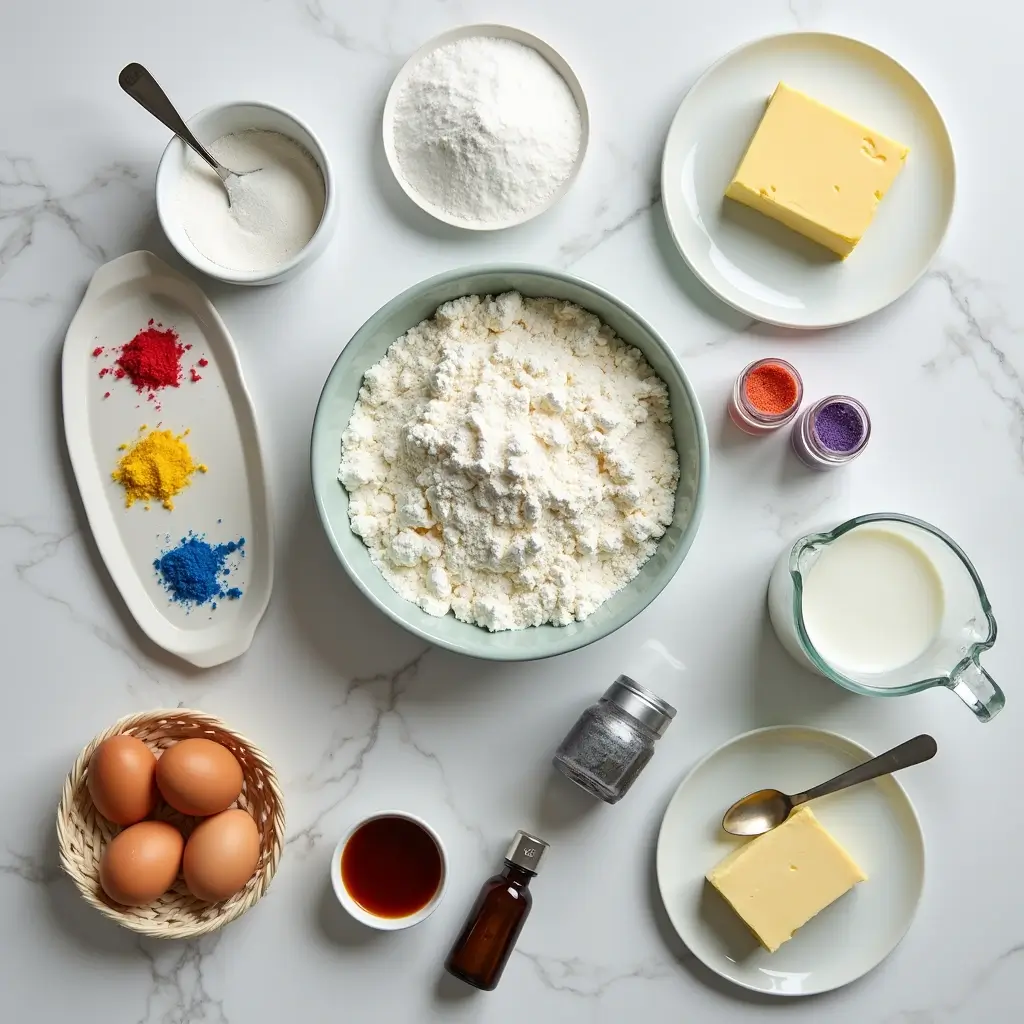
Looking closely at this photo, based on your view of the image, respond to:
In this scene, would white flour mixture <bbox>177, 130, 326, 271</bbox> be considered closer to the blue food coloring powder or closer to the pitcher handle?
the blue food coloring powder

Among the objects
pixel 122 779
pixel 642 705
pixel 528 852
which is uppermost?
pixel 642 705

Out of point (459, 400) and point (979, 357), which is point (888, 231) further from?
point (459, 400)

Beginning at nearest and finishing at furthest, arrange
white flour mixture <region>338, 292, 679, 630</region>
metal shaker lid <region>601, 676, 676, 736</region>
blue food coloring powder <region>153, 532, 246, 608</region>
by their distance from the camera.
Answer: white flour mixture <region>338, 292, 679, 630</region> → metal shaker lid <region>601, 676, 676, 736</region> → blue food coloring powder <region>153, 532, 246, 608</region>

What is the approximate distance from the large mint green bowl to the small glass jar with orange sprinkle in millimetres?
161

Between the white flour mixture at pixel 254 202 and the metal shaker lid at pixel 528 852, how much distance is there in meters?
1.10

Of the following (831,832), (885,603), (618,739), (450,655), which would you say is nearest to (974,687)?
(885,603)

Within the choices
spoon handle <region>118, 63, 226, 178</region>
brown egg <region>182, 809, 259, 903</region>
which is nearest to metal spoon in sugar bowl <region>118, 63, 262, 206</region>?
spoon handle <region>118, 63, 226, 178</region>

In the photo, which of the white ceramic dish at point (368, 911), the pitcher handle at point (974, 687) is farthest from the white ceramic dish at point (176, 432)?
the pitcher handle at point (974, 687)

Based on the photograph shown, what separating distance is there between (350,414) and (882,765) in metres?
1.08

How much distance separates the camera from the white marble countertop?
155 cm

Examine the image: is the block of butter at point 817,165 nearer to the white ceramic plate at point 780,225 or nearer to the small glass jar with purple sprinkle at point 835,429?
the white ceramic plate at point 780,225

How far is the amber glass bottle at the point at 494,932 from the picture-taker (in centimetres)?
148

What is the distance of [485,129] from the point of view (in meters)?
1.46

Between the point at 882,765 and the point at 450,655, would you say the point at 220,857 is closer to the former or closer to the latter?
the point at 450,655
